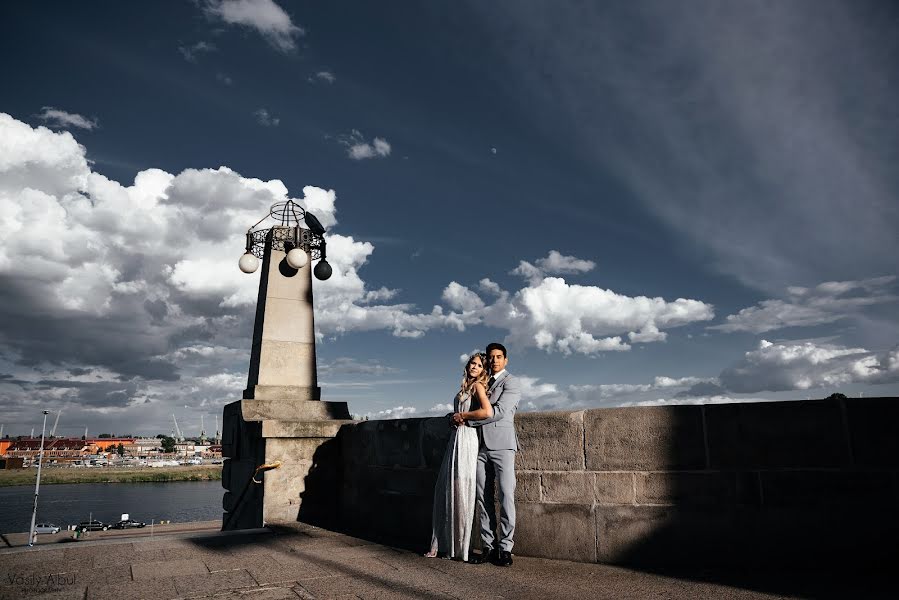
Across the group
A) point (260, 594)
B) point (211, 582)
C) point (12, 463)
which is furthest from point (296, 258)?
point (12, 463)

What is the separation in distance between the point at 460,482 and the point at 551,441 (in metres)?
0.77

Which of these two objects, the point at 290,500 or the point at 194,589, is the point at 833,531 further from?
the point at 290,500

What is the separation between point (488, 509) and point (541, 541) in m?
0.50

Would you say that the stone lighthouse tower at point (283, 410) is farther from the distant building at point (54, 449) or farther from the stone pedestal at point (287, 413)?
the distant building at point (54, 449)

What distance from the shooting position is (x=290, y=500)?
5.98 metres

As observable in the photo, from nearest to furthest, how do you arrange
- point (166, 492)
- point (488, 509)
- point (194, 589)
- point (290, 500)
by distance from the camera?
point (194, 589), point (488, 509), point (290, 500), point (166, 492)

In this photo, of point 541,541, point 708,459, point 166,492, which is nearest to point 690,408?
point 708,459

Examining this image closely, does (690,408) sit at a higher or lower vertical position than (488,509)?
higher

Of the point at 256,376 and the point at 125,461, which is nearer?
the point at 256,376

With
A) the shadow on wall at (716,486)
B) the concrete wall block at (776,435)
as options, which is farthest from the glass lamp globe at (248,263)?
the concrete wall block at (776,435)

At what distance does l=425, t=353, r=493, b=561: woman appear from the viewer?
4.03m

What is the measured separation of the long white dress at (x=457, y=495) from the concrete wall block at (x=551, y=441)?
45 centimetres

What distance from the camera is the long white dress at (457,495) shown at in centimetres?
403

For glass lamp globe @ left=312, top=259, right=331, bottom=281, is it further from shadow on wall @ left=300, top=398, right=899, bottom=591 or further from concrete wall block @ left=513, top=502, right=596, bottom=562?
concrete wall block @ left=513, top=502, right=596, bottom=562
